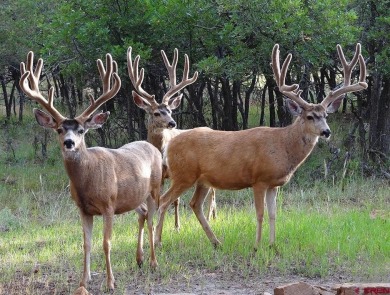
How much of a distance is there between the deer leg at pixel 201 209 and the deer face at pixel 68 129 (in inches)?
94.3

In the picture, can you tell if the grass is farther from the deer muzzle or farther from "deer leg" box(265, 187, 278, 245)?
the deer muzzle

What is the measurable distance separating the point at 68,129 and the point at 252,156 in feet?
9.13

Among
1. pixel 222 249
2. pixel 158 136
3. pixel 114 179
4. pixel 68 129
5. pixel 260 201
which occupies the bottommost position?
pixel 222 249

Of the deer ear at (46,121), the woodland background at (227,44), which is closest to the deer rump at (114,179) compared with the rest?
the deer ear at (46,121)

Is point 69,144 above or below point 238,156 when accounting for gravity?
above

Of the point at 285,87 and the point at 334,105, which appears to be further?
the point at 334,105

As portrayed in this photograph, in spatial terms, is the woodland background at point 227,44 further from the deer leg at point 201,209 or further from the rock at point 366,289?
the rock at point 366,289

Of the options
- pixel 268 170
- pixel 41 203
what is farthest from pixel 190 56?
pixel 268 170

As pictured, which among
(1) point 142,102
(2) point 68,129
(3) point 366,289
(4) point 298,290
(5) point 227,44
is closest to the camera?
(3) point 366,289

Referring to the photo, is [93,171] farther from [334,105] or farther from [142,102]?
[142,102]

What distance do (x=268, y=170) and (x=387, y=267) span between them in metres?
1.91

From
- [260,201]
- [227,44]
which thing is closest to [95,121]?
[260,201]

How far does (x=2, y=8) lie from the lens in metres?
22.8

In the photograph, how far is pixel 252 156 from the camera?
9.34 meters
